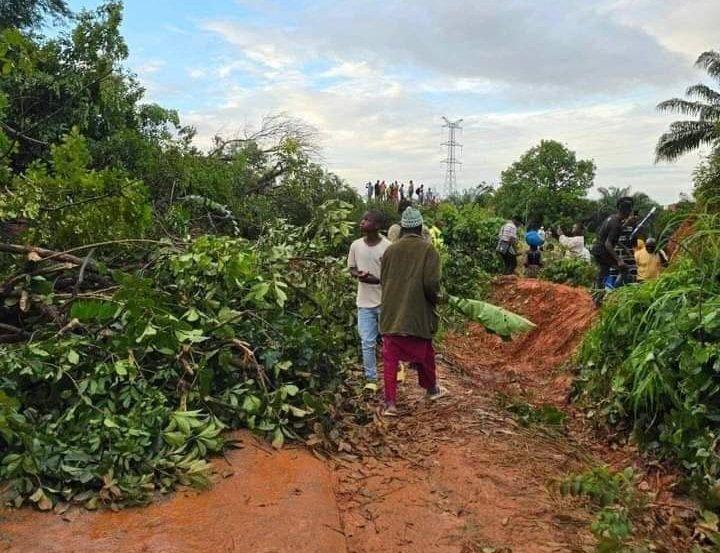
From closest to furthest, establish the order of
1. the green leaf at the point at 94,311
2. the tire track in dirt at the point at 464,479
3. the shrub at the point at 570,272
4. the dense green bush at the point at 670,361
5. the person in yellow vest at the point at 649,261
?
the tire track in dirt at the point at 464,479 → the dense green bush at the point at 670,361 → the green leaf at the point at 94,311 → the person in yellow vest at the point at 649,261 → the shrub at the point at 570,272

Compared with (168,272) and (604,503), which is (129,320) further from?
(604,503)

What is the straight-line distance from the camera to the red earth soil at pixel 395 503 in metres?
2.97

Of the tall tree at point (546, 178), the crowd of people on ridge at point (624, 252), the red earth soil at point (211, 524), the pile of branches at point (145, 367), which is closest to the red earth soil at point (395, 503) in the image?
the red earth soil at point (211, 524)

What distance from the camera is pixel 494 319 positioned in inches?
205

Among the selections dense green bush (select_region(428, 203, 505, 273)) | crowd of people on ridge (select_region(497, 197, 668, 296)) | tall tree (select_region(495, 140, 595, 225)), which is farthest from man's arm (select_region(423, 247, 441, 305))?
tall tree (select_region(495, 140, 595, 225))

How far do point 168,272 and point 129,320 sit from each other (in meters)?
1.20

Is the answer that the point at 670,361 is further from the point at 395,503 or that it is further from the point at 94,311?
the point at 94,311

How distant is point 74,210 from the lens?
5.46 metres

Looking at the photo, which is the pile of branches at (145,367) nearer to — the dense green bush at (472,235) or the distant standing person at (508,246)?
the distant standing person at (508,246)

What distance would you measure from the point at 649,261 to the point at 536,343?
2.02 m

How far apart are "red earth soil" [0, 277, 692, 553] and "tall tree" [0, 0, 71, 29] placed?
46.2ft

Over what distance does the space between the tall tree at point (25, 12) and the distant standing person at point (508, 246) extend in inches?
444

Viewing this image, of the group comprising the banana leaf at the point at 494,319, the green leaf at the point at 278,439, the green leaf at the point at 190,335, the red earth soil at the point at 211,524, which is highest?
the green leaf at the point at 190,335

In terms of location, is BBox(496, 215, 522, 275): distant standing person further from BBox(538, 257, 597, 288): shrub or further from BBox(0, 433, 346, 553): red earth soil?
BBox(0, 433, 346, 553): red earth soil
